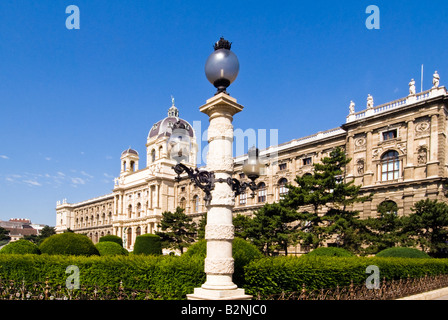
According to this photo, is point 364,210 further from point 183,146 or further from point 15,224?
point 15,224

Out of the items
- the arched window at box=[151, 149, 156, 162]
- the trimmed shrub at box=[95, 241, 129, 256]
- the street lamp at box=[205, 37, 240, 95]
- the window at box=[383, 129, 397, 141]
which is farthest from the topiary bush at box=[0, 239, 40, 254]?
the arched window at box=[151, 149, 156, 162]

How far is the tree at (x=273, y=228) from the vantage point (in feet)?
84.4

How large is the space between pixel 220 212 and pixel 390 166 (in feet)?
88.5

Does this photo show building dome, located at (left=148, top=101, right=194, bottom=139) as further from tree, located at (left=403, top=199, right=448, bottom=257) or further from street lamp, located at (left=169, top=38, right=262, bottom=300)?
street lamp, located at (left=169, top=38, right=262, bottom=300)

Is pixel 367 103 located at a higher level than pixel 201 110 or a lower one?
higher

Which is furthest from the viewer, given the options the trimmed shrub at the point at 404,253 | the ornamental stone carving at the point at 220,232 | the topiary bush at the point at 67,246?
the trimmed shrub at the point at 404,253

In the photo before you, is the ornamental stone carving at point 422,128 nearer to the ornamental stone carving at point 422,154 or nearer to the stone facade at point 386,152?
the stone facade at point 386,152

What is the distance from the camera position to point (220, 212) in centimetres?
654

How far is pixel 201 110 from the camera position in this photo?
24.1ft

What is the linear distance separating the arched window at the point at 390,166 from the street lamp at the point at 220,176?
25.8 metres

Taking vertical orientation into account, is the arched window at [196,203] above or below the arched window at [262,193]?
below

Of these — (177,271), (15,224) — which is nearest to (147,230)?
(177,271)

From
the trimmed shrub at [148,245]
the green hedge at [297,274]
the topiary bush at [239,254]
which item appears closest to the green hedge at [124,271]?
the topiary bush at [239,254]
